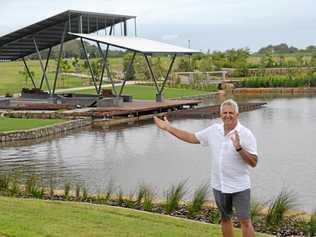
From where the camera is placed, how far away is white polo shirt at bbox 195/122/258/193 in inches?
209

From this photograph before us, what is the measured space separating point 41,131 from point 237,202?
60.8 feet

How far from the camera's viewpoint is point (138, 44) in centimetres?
3462

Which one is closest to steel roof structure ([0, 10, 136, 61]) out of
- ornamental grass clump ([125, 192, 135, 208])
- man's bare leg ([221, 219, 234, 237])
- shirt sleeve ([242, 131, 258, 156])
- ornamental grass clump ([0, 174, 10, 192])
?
ornamental grass clump ([0, 174, 10, 192])

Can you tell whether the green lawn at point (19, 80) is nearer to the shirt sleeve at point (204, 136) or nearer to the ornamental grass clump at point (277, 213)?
the ornamental grass clump at point (277, 213)

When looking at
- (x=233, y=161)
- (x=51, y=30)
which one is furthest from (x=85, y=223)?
(x=51, y=30)

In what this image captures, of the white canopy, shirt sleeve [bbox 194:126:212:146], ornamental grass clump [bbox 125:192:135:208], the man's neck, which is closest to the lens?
the man's neck

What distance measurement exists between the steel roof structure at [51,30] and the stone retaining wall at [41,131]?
27.5 ft

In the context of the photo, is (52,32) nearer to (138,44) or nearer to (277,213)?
(138,44)

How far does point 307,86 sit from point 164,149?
109ft

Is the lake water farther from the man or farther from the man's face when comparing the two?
the man's face

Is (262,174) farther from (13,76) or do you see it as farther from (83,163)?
(13,76)

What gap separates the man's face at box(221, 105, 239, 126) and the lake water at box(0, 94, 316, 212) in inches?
223

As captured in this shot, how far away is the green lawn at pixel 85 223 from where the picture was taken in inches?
252

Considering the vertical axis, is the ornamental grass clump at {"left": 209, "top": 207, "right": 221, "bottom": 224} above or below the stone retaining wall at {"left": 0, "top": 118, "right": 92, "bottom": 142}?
above
